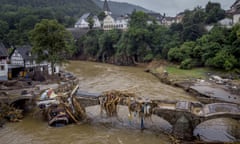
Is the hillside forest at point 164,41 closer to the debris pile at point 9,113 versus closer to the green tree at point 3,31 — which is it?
the green tree at point 3,31

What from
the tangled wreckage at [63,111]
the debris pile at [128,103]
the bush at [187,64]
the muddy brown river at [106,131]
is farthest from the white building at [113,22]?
the debris pile at [128,103]

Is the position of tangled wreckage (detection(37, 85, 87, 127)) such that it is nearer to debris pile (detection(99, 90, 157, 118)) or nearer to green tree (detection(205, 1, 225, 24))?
debris pile (detection(99, 90, 157, 118))

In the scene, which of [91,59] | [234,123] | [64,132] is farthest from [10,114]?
[91,59]

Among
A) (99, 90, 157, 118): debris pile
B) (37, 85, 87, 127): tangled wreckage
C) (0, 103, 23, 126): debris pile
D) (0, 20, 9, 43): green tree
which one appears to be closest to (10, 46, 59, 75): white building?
(0, 103, 23, 126): debris pile

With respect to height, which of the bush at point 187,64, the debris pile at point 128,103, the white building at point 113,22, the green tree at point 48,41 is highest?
the white building at point 113,22

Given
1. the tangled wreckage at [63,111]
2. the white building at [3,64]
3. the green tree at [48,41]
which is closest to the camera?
the tangled wreckage at [63,111]

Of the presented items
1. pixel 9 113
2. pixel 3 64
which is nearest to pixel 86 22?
pixel 3 64

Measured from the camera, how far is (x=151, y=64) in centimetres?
5778

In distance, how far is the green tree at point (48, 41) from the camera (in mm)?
35866

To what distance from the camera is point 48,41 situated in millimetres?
36469

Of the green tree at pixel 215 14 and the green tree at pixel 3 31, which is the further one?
the green tree at pixel 3 31

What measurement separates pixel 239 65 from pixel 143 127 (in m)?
28.2

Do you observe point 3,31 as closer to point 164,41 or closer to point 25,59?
point 25,59

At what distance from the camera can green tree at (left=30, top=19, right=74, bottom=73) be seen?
35.9 meters
